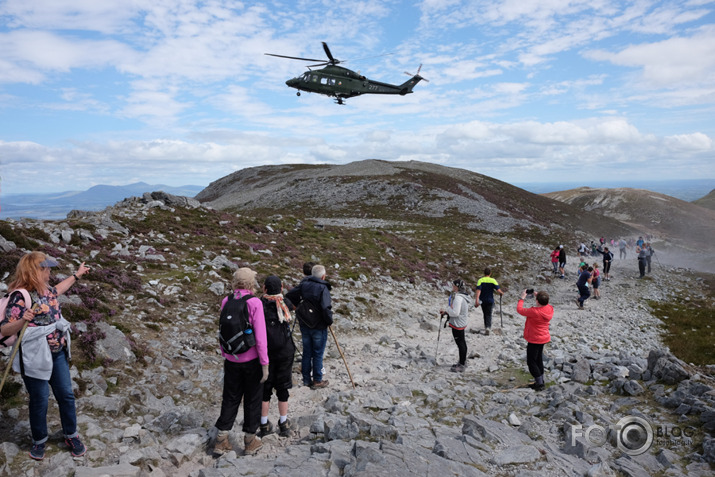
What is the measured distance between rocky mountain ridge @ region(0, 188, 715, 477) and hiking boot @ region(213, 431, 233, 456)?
0.70ft

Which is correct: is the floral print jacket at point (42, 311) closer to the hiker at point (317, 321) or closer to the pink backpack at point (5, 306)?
the pink backpack at point (5, 306)

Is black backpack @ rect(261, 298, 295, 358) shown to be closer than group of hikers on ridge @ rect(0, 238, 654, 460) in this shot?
No

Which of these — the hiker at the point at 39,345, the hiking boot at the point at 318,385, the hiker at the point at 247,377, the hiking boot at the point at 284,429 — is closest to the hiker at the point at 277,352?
the hiking boot at the point at 284,429

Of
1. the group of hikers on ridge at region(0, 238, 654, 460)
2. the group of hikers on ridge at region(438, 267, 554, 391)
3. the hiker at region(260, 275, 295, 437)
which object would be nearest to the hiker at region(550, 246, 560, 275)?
the group of hikers on ridge at region(438, 267, 554, 391)

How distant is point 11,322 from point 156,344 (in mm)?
5533

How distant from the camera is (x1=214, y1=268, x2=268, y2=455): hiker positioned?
6.54 m

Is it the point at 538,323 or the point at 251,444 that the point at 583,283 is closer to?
the point at 538,323

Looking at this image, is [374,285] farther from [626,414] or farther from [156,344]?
[626,414]

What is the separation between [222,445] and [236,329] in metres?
2.18

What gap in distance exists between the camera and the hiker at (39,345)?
18.7 feet

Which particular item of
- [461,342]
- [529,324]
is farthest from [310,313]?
[529,324]

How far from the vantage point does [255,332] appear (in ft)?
21.3

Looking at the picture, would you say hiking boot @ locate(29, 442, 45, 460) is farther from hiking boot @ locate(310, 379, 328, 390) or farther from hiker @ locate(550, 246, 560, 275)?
hiker @ locate(550, 246, 560, 275)

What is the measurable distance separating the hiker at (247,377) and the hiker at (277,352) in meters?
0.30
